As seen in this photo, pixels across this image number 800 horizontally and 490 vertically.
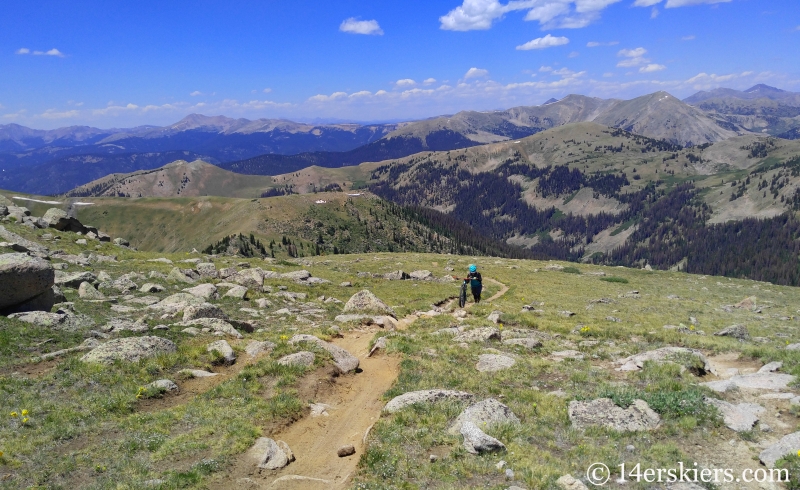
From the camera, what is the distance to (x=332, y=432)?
15359 mm

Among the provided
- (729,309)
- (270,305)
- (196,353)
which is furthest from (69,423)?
(729,309)

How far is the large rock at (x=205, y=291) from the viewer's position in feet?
105

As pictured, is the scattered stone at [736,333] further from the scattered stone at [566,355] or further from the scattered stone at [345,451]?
the scattered stone at [345,451]

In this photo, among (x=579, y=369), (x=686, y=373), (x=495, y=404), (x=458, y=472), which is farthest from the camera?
(x=579, y=369)

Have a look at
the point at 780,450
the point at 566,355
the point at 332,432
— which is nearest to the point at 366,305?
the point at 566,355

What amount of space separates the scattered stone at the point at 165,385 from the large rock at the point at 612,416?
15754 millimetres

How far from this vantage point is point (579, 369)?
65.2 ft

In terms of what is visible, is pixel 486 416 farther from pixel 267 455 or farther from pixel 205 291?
pixel 205 291

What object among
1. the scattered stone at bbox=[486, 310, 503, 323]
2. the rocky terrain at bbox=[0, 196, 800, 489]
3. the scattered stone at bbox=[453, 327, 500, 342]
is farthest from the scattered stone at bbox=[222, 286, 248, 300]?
the scattered stone at bbox=[486, 310, 503, 323]

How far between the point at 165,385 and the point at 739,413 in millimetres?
21168

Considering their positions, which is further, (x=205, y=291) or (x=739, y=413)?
(x=205, y=291)

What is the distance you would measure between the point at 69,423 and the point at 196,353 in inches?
254

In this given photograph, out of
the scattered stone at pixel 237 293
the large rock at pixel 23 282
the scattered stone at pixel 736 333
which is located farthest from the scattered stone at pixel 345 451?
the scattered stone at pixel 736 333

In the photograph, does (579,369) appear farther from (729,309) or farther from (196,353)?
(729,309)
